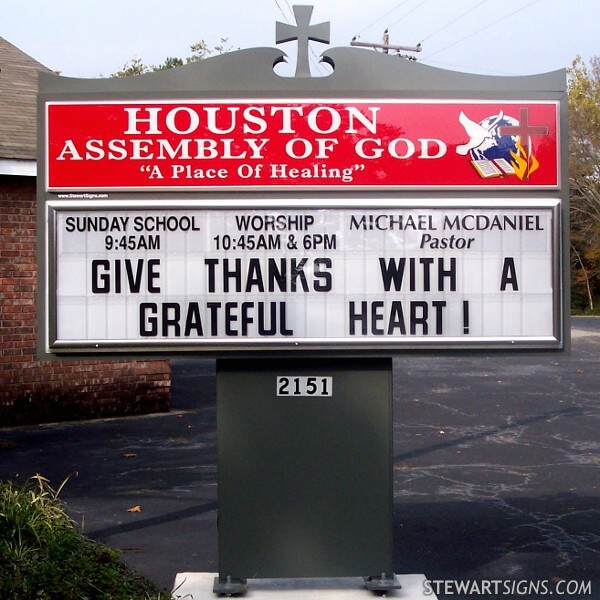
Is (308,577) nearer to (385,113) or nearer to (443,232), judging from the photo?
(443,232)

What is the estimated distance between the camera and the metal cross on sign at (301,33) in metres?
5.83

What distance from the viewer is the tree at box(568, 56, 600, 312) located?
47.2m

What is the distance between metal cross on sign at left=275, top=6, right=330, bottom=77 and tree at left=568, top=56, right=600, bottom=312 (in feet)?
143

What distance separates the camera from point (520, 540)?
7.65m

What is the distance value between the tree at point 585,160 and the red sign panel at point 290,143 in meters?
43.5

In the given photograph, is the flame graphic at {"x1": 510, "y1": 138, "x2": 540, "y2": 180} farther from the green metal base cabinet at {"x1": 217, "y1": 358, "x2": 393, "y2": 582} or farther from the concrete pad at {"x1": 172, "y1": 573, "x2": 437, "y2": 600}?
the concrete pad at {"x1": 172, "y1": 573, "x2": 437, "y2": 600}

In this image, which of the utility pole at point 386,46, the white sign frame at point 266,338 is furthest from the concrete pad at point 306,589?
the utility pole at point 386,46

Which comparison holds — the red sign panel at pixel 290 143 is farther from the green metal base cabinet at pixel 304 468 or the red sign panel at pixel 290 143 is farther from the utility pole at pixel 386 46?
the utility pole at pixel 386 46

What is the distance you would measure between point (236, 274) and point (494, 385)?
1299cm

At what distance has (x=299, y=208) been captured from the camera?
5754mm

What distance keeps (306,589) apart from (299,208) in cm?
240

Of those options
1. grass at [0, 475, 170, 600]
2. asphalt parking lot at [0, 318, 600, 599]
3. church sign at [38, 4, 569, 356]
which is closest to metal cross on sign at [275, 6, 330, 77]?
church sign at [38, 4, 569, 356]

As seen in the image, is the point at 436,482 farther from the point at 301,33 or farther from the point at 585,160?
the point at 585,160

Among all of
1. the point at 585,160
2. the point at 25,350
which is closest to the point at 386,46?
the point at 585,160
